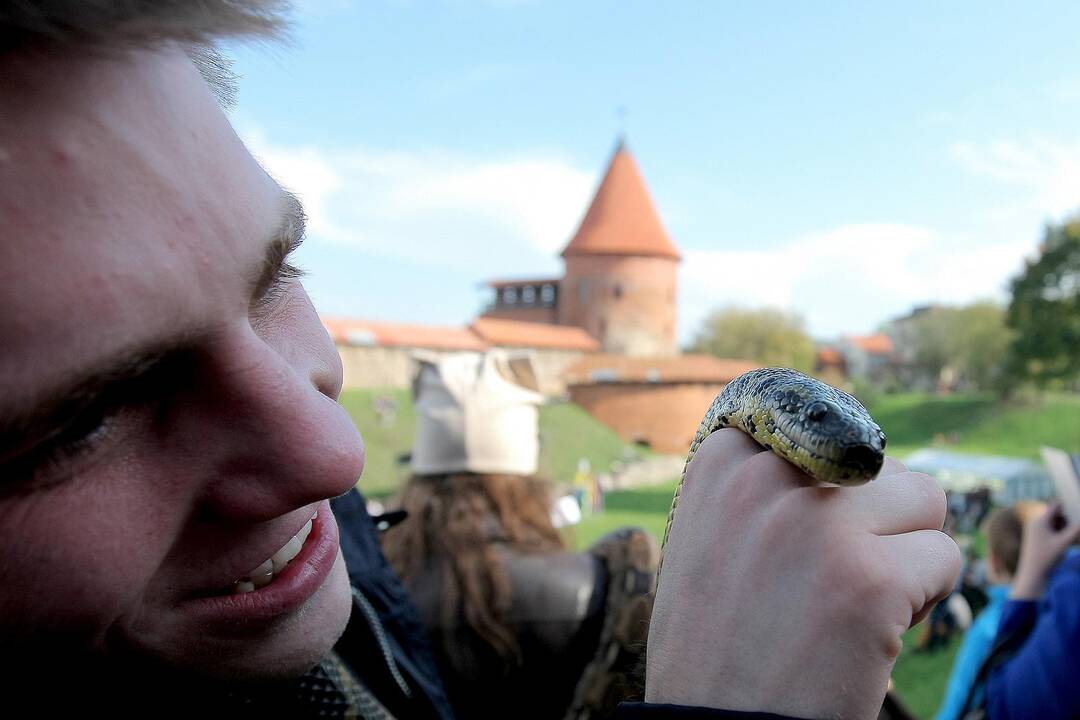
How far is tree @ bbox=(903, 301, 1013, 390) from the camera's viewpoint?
2484 inches

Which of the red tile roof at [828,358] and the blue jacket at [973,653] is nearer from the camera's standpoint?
the blue jacket at [973,653]

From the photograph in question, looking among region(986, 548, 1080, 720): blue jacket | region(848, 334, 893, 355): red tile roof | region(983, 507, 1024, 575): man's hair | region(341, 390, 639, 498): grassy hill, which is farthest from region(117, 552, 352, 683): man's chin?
region(848, 334, 893, 355): red tile roof

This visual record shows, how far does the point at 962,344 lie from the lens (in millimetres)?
68000

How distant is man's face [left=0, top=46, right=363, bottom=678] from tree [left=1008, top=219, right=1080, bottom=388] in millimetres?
52474

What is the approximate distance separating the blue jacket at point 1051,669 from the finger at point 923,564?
2.57 meters

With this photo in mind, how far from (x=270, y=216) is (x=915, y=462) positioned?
74.6ft

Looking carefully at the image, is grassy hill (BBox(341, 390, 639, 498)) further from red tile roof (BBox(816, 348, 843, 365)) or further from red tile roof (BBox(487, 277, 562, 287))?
red tile roof (BBox(816, 348, 843, 365))

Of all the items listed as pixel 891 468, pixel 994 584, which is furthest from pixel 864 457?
pixel 994 584

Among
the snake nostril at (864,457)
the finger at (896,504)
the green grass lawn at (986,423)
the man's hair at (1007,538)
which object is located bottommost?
the green grass lawn at (986,423)

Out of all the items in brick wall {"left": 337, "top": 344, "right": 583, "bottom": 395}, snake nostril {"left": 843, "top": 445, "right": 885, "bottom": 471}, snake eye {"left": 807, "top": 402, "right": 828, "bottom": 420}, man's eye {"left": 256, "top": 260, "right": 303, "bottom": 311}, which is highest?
man's eye {"left": 256, "top": 260, "right": 303, "bottom": 311}

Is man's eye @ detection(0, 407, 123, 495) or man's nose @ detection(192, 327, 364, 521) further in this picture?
man's nose @ detection(192, 327, 364, 521)

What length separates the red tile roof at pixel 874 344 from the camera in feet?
308

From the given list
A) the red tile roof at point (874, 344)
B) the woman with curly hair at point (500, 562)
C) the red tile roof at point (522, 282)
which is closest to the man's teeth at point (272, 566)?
the woman with curly hair at point (500, 562)

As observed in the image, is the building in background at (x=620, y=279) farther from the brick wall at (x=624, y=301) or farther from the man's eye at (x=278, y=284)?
the man's eye at (x=278, y=284)
